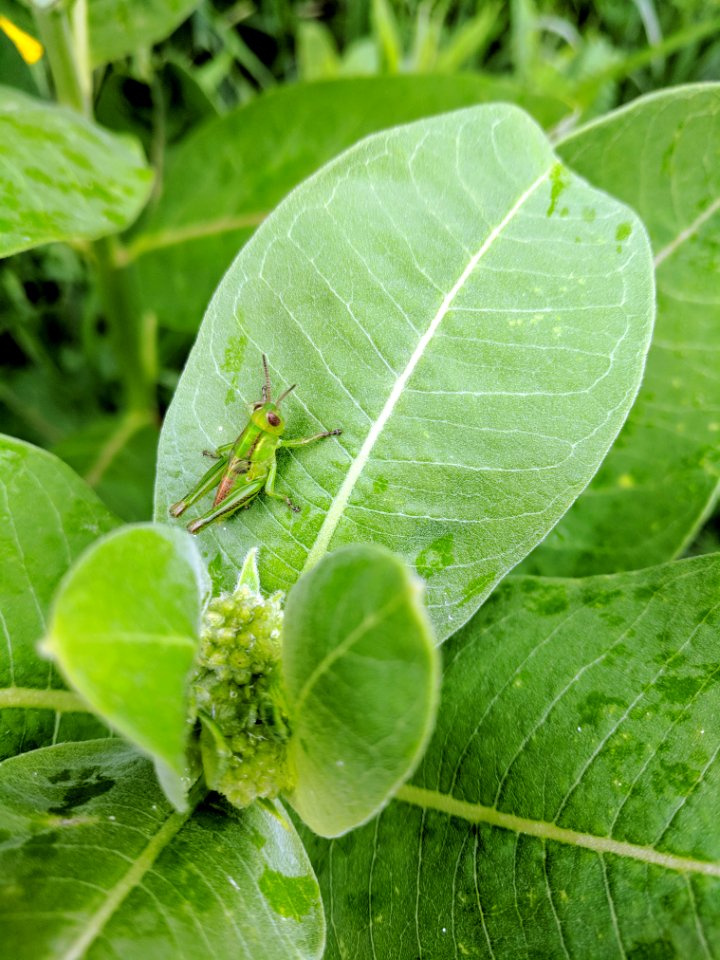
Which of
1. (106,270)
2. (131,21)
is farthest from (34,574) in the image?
(131,21)

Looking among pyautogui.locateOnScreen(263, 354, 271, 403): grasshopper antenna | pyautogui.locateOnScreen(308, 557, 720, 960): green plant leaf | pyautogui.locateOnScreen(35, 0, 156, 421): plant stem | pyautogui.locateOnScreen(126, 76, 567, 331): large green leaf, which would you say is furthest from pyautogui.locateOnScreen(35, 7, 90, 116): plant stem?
pyautogui.locateOnScreen(308, 557, 720, 960): green plant leaf

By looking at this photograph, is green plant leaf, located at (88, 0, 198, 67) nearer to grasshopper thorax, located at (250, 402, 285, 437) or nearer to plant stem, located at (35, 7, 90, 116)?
plant stem, located at (35, 7, 90, 116)

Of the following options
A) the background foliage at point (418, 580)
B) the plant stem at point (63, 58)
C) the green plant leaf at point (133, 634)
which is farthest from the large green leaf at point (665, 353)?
the plant stem at point (63, 58)

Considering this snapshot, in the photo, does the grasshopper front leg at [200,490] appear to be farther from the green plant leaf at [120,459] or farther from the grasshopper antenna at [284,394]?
the green plant leaf at [120,459]

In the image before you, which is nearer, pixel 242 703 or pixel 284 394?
pixel 242 703

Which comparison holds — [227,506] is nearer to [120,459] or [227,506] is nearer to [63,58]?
[120,459]

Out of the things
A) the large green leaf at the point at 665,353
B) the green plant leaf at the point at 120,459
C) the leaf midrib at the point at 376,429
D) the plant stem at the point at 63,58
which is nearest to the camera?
the leaf midrib at the point at 376,429

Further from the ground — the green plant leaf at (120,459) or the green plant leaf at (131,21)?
the green plant leaf at (131,21)
